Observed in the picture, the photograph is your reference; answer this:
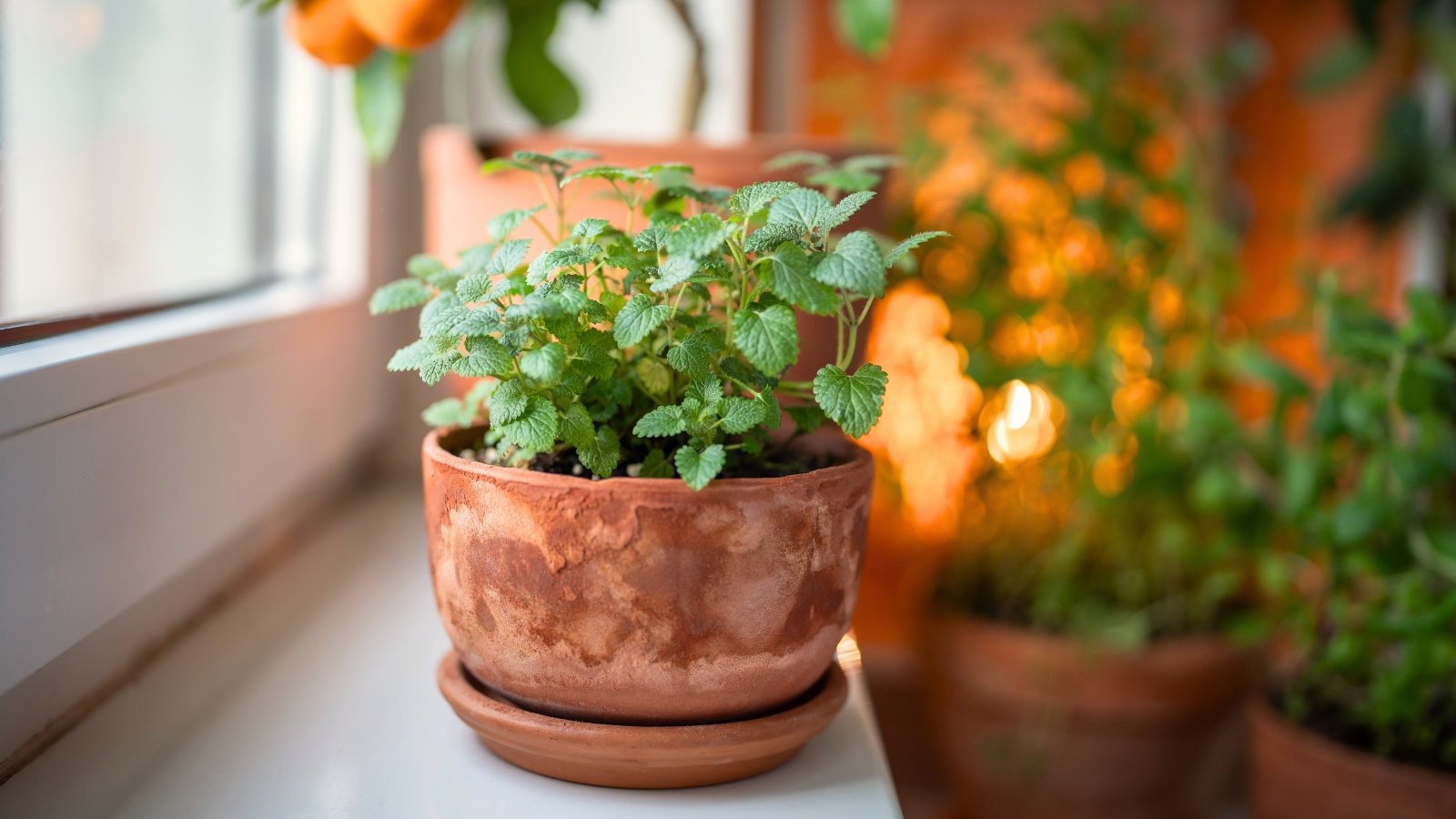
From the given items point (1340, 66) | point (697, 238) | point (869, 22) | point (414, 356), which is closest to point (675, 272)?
point (697, 238)

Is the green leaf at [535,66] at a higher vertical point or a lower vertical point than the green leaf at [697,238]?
higher

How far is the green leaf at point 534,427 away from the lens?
454 mm

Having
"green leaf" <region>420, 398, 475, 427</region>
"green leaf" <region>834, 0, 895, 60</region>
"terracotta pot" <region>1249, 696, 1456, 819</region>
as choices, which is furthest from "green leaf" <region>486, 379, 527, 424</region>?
"terracotta pot" <region>1249, 696, 1456, 819</region>

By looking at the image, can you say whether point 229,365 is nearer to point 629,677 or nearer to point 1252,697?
point 629,677

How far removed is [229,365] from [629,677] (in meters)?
0.42

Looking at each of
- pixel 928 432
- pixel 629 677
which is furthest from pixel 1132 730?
pixel 629 677

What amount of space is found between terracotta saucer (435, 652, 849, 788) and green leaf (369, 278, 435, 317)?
187 millimetres

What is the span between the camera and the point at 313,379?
0.92m

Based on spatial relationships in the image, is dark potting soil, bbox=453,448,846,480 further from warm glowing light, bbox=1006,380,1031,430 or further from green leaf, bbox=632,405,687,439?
warm glowing light, bbox=1006,380,1031,430

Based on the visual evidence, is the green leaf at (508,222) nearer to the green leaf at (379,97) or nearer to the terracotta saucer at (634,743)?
the terracotta saucer at (634,743)

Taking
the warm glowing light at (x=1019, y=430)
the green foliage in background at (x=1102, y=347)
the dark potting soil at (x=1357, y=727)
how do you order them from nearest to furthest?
the dark potting soil at (x=1357, y=727) → the green foliage in background at (x=1102, y=347) → the warm glowing light at (x=1019, y=430)

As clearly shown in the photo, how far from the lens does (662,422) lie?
1.52 feet

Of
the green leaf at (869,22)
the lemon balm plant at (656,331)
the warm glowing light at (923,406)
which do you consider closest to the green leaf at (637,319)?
the lemon balm plant at (656,331)

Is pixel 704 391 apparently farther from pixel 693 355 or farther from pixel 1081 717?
pixel 1081 717
